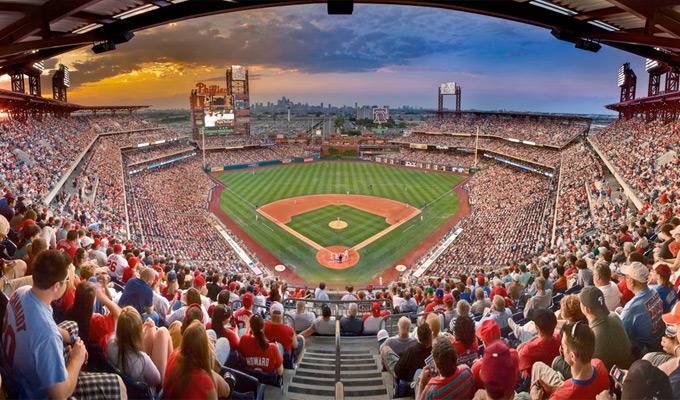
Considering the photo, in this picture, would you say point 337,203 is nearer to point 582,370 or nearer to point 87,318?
point 87,318

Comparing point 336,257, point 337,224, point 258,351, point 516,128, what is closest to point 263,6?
point 258,351

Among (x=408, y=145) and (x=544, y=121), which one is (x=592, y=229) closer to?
(x=544, y=121)

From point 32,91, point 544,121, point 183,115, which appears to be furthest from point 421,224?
point 183,115

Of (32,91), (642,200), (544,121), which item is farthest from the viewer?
(544,121)

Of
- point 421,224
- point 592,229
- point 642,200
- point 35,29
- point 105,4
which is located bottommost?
point 421,224

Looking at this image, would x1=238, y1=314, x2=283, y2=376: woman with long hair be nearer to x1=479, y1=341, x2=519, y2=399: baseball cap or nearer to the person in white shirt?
x1=479, y1=341, x2=519, y2=399: baseball cap

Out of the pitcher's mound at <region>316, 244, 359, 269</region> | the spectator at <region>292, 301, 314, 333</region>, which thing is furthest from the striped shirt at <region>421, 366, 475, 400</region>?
the pitcher's mound at <region>316, 244, 359, 269</region>
